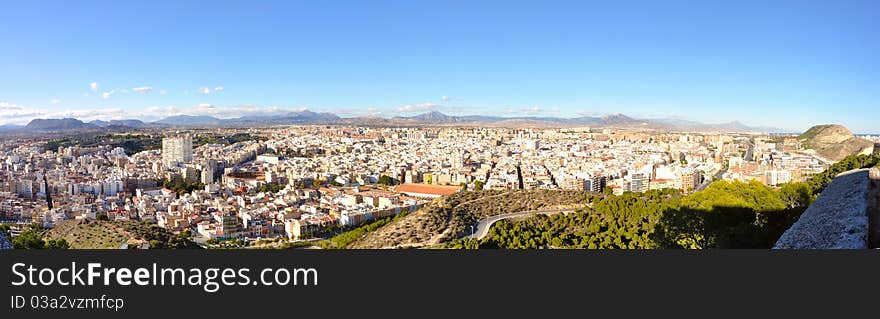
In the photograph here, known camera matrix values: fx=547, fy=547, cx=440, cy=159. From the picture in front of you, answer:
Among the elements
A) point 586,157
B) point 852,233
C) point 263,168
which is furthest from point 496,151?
point 852,233

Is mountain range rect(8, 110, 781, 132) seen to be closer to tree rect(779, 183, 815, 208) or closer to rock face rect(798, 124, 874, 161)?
rock face rect(798, 124, 874, 161)

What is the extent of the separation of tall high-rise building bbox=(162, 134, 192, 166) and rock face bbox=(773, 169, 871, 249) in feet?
49.1

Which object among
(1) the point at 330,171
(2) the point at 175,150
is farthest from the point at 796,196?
(2) the point at 175,150

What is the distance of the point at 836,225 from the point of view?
14.8ft

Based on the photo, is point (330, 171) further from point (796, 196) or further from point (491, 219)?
point (796, 196)

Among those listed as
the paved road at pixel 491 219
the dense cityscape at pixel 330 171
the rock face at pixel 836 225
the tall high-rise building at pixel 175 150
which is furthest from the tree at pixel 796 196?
the tall high-rise building at pixel 175 150

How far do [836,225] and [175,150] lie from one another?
51.8 ft

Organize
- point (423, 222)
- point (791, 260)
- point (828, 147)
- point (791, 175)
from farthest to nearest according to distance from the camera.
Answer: point (828, 147) → point (791, 175) → point (423, 222) → point (791, 260)

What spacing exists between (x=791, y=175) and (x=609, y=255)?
451 inches

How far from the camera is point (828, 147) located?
1459cm

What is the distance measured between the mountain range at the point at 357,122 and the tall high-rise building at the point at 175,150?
1.82 feet

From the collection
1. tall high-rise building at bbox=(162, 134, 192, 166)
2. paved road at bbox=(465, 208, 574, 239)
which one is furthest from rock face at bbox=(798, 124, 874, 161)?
tall high-rise building at bbox=(162, 134, 192, 166)

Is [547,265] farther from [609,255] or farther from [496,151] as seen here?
[496,151]

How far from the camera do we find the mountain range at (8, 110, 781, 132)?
14.7 metres
